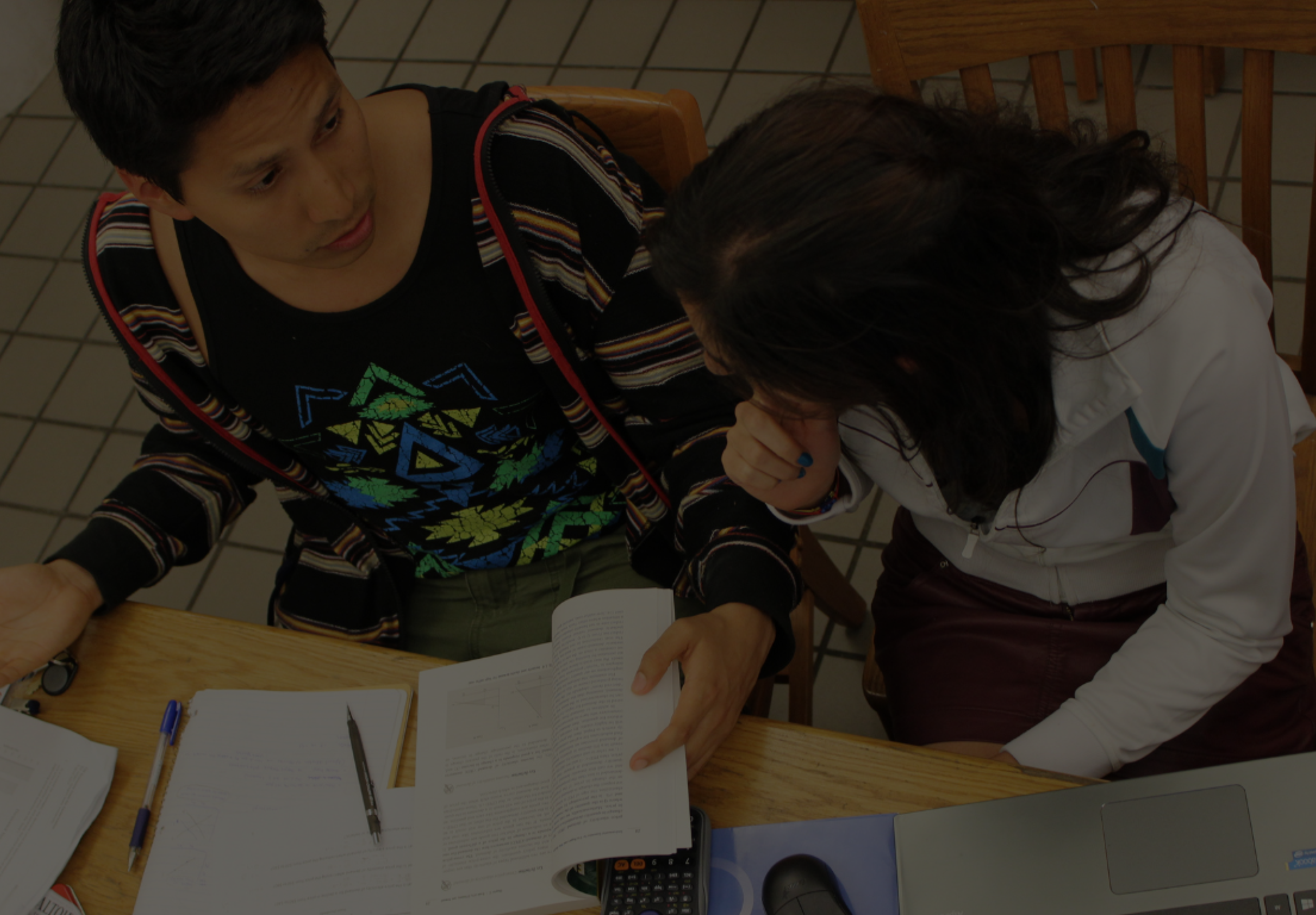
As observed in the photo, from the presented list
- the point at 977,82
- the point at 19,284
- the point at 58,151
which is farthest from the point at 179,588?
the point at 977,82

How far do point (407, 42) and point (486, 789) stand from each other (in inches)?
106

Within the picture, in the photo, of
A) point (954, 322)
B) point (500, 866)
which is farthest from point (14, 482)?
point (954, 322)

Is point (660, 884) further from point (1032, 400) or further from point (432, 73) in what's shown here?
point (432, 73)

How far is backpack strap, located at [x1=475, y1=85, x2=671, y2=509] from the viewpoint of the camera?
3.68 ft

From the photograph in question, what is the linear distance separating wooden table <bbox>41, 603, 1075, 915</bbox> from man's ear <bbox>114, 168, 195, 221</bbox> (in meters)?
0.44

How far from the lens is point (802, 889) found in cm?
86

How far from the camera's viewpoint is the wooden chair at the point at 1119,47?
41.2 inches

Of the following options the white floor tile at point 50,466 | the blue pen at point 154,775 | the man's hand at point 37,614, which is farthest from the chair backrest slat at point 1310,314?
the white floor tile at point 50,466

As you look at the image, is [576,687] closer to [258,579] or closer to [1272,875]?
[1272,875]

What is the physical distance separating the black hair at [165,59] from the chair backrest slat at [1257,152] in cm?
Answer: 93

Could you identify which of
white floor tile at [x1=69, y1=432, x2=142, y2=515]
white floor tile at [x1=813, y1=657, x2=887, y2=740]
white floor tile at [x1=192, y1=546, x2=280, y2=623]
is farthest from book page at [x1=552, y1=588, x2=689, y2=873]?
white floor tile at [x1=69, y1=432, x2=142, y2=515]

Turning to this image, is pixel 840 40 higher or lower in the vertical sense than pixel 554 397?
lower

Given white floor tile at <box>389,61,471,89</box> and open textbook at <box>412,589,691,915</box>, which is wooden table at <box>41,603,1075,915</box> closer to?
open textbook at <box>412,589,691,915</box>

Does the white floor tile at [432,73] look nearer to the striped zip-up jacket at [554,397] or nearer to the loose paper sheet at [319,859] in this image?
the striped zip-up jacket at [554,397]
